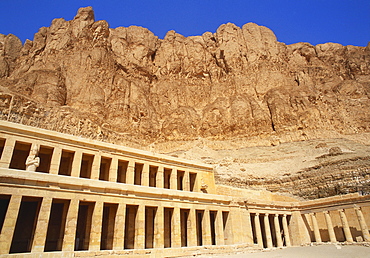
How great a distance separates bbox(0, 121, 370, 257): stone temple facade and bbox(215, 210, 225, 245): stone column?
0.25 ft

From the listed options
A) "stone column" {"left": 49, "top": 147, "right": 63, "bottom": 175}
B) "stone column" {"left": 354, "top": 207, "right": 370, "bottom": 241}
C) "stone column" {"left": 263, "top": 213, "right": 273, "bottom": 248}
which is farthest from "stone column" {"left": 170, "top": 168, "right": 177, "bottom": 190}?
"stone column" {"left": 354, "top": 207, "right": 370, "bottom": 241}

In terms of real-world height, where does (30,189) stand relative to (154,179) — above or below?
below

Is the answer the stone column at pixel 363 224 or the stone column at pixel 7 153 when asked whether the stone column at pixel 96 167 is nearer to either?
the stone column at pixel 7 153

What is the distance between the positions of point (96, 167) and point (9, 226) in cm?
781

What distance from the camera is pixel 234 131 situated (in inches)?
2589

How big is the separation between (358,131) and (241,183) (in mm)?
34093

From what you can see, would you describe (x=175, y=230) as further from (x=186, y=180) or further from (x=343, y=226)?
(x=343, y=226)

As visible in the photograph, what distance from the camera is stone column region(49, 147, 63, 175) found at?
19.4 metres

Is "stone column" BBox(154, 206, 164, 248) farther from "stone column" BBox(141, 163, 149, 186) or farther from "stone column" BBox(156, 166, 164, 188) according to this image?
"stone column" BBox(156, 166, 164, 188)

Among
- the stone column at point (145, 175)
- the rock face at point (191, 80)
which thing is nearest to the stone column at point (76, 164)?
the stone column at point (145, 175)

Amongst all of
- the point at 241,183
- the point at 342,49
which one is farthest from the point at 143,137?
the point at 342,49

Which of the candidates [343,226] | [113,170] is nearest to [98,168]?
[113,170]

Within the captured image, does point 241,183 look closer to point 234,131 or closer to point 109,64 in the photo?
point 234,131

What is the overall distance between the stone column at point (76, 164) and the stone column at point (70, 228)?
13.0ft
